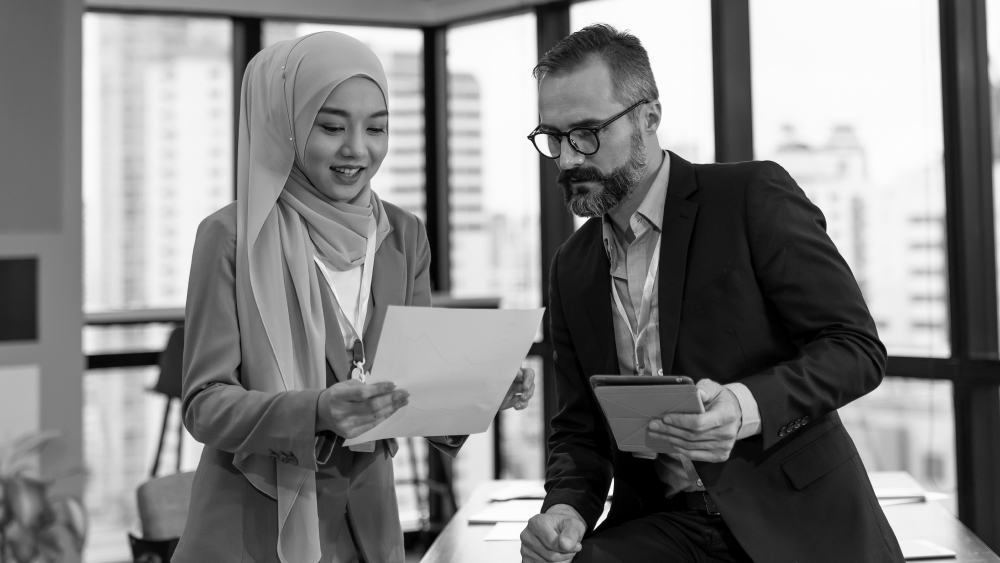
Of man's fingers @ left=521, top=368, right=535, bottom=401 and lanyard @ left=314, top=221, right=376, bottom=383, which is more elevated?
lanyard @ left=314, top=221, right=376, bottom=383

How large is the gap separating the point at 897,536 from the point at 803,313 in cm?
95

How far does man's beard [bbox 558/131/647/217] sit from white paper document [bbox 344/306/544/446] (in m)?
0.42

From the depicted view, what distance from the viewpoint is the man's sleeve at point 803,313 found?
5.23ft

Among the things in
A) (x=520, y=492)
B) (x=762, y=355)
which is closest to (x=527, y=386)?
(x=762, y=355)

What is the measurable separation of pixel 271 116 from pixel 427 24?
365cm

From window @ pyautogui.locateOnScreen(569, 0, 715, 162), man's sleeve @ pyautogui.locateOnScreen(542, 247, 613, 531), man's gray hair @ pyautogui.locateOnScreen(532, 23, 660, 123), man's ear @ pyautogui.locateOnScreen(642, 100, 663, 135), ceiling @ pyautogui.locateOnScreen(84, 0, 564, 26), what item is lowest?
man's sleeve @ pyautogui.locateOnScreen(542, 247, 613, 531)

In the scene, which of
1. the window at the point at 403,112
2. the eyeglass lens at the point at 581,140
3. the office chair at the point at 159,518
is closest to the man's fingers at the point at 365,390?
the eyeglass lens at the point at 581,140

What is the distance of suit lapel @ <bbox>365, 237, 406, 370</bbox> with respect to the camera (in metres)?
1.68

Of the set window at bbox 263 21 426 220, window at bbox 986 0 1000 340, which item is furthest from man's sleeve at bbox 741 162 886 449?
window at bbox 263 21 426 220

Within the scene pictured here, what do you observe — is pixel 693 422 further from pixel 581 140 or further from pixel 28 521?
pixel 28 521

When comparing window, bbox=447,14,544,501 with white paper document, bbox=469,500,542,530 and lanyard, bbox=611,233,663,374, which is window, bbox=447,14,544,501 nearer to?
white paper document, bbox=469,500,542,530

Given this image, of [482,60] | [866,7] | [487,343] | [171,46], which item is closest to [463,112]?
[482,60]

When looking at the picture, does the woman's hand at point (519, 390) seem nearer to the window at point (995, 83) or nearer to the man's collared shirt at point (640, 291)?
the man's collared shirt at point (640, 291)

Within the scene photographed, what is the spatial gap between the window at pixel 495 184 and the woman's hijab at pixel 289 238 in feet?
10.0
